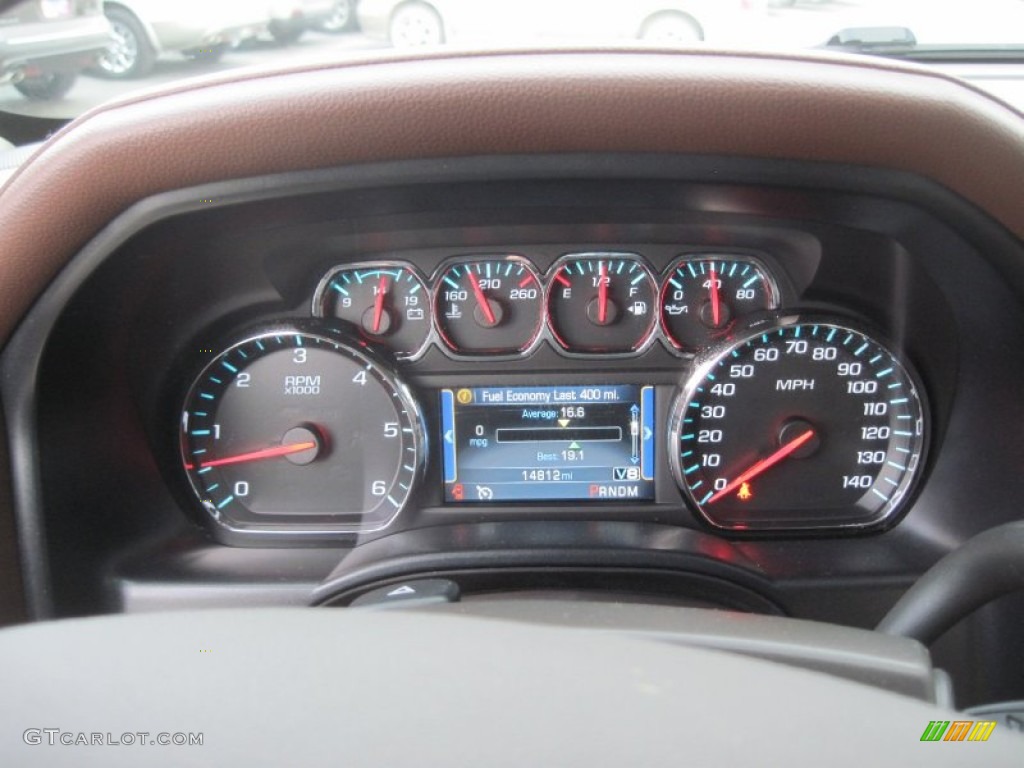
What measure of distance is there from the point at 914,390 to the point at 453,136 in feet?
4.27

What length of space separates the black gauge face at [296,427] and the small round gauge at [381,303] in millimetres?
88

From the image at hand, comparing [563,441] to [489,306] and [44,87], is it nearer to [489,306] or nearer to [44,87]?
[489,306]

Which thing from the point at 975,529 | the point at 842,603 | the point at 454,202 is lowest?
the point at 842,603

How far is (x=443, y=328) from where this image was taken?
8.21 feet

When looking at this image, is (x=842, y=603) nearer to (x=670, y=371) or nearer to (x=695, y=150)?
(x=670, y=371)

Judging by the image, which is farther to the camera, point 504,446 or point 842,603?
point 504,446

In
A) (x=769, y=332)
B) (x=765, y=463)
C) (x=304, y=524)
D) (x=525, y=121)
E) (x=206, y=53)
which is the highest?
(x=206, y=53)

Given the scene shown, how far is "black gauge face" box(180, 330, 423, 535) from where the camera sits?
99.5 inches

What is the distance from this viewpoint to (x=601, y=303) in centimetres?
247

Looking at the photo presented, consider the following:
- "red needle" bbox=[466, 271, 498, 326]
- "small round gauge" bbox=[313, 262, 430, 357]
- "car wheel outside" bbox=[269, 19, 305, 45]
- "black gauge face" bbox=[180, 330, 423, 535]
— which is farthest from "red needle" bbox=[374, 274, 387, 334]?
"car wheel outside" bbox=[269, 19, 305, 45]

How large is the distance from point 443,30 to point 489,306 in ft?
3.42

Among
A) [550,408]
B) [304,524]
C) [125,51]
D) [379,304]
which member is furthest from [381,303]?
[125,51]

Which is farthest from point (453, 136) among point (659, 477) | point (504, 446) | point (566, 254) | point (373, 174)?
point (659, 477)

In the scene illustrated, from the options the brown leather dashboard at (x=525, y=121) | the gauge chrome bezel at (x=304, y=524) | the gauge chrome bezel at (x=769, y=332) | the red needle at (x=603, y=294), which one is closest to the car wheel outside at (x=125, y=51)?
the gauge chrome bezel at (x=304, y=524)
